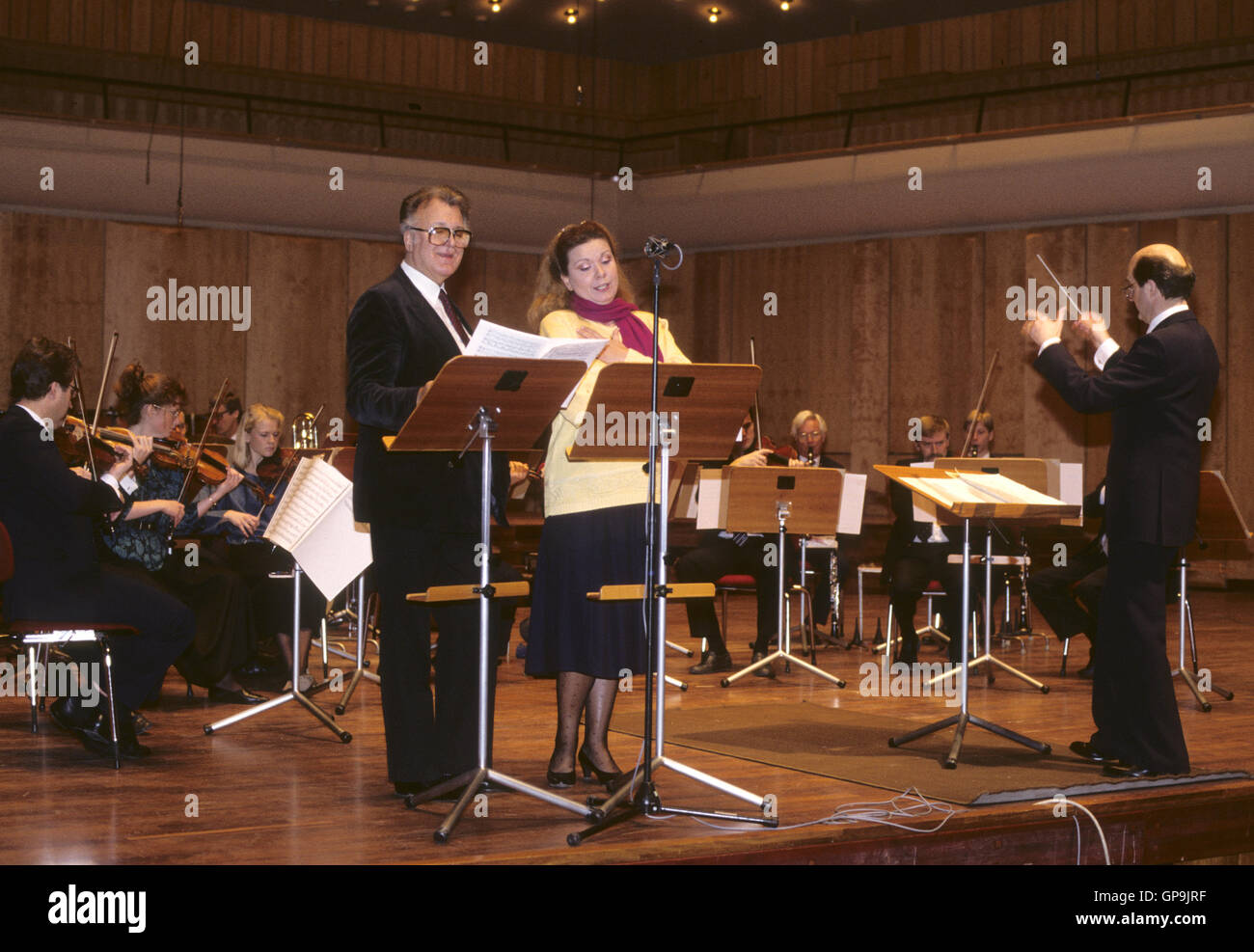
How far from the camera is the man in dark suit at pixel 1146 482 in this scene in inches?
157

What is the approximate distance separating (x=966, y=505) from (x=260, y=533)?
2.98 meters

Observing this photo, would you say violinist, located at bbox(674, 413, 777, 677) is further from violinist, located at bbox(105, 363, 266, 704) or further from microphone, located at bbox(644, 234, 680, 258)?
microphone, located at bbox(644, 234, 680, 258)

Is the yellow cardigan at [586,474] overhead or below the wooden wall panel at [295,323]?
below

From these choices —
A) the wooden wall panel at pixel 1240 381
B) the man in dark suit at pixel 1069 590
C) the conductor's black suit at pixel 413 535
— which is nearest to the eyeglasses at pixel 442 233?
the conductor's black suit at pixel 413 535

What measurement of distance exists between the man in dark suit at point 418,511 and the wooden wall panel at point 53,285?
8.25 m

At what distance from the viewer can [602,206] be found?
12.4 metres

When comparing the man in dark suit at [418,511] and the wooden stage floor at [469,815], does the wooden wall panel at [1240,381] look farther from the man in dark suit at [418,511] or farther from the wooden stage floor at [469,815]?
the man in dark suit at [418,511]

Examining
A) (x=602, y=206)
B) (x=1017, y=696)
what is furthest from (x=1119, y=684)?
(x=602, y=206)

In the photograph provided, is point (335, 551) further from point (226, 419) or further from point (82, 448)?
point (226, 419)

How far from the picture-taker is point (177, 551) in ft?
18.3

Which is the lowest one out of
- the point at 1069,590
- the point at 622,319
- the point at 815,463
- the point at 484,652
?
the point at 1069,590

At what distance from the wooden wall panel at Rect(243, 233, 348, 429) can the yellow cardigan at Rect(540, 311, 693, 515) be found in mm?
8574

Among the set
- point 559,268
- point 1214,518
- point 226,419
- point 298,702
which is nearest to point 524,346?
point 559,268
